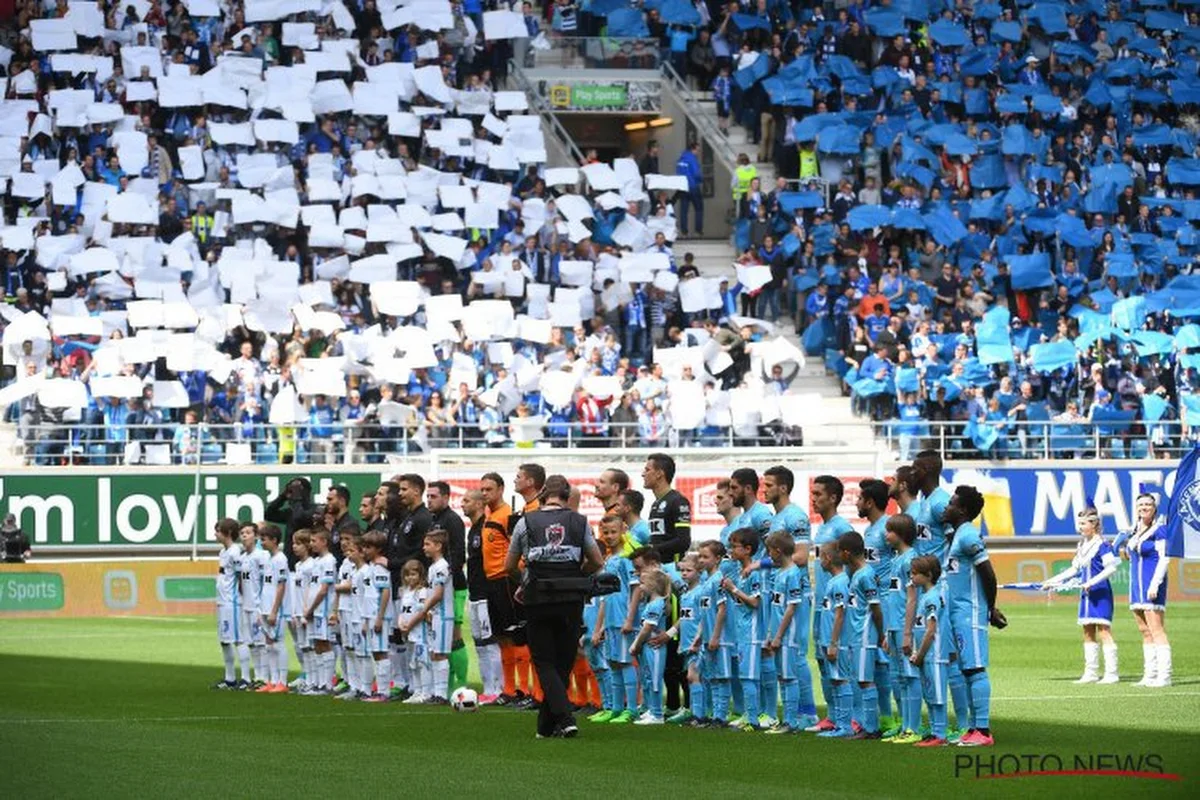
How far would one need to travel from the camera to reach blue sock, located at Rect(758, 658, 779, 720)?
16.8m

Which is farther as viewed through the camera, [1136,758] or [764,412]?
[764,412]

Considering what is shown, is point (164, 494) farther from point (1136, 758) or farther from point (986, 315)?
point (1136, 758)

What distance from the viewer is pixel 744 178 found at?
140ft

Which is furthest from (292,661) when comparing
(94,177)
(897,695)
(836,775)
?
(94,177)

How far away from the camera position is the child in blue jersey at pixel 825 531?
634 inches

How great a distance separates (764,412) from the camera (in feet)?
119

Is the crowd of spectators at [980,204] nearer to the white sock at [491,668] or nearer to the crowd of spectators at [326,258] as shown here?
the crowd of spectators at [326,258]

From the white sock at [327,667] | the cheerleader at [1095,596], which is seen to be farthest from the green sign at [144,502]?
the cheerleader at [1095,596]

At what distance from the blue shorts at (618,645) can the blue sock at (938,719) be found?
10.0 feet

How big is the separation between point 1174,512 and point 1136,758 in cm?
809

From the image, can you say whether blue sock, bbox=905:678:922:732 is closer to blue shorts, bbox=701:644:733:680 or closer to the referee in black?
blue shorts, bbox=701:644:733:680

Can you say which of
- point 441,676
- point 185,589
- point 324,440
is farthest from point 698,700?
point 185,589

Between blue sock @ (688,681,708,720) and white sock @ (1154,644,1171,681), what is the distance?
584cm

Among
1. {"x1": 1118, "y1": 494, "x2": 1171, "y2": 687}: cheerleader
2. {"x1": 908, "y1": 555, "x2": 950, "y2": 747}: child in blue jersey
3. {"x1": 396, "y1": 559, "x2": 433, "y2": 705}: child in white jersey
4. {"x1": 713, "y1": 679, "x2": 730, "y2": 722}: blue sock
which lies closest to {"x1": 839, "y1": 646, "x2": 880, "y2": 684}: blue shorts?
{"x1": 908, "y1": 555, "x2": 950, "y2": 747}: child in blue jersey
